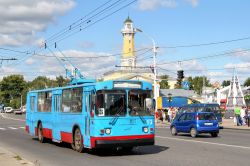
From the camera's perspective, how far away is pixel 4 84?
504 feet

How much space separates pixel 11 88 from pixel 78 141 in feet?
465

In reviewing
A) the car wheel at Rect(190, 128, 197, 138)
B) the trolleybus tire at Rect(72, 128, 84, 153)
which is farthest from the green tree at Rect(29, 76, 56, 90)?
the trolleybus tire at Rect(72, 128, 84, 153)

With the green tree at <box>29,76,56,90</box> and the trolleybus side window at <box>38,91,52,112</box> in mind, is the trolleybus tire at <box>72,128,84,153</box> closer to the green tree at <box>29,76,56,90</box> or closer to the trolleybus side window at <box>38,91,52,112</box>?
the trolleybus side window at <box>38,91,52,112</box>

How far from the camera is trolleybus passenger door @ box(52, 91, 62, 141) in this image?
762 inches

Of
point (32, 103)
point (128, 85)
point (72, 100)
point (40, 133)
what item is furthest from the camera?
point (32, 103)

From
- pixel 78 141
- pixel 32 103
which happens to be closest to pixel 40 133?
pixel 32 103

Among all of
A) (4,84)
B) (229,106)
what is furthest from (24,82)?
(229,106)

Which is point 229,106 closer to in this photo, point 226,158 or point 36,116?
point 36,116

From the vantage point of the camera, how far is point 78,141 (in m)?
16.9

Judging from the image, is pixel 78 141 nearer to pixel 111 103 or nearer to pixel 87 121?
pixel 87 121

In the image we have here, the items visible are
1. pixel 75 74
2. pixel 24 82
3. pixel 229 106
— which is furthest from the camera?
pixel 24 82

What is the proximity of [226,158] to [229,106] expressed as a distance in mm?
46072

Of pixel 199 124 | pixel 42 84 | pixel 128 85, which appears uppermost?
pixel 42 84

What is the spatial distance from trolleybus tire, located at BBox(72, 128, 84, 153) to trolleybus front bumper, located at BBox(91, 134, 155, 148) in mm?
1326
